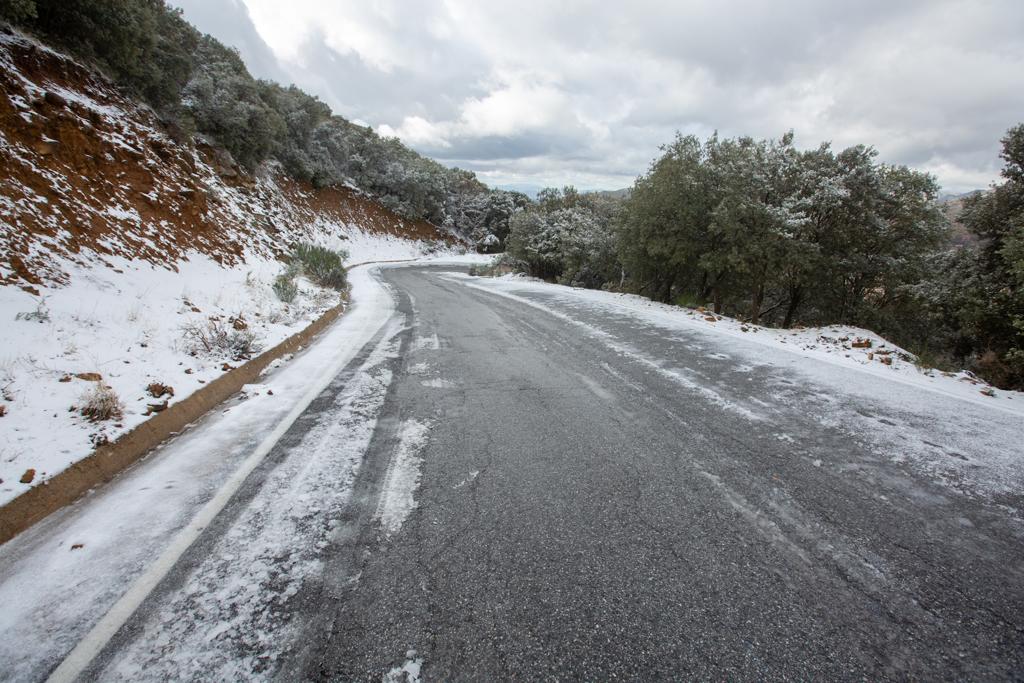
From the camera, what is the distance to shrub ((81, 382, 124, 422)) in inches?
135

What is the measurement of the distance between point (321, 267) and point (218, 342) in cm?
916

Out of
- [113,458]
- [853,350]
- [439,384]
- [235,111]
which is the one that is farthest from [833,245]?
[235,111]

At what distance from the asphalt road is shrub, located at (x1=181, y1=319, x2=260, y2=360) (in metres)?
2.21

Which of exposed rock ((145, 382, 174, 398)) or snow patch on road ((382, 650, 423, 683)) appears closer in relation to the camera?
snow patch on road ((382, 650, 423, 683))

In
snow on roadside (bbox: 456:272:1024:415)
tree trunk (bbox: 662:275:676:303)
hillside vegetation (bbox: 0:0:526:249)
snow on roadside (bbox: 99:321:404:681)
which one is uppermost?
hillside vegetation (bbox: 0:0:526:249)

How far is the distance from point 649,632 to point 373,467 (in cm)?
200

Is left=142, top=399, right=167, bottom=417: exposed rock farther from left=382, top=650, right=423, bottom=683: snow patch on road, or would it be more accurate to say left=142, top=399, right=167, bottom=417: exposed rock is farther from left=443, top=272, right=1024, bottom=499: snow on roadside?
left=443, top=272, right=1024, bottom=499: snow on roadside

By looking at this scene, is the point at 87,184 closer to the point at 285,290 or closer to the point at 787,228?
the point at 285,290

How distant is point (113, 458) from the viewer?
3.12 metres

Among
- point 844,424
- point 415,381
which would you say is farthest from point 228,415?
point 844,424

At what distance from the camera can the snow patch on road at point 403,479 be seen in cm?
251

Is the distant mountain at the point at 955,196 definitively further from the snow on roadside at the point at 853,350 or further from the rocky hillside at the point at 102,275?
the rocky hillside at the point at 102,275

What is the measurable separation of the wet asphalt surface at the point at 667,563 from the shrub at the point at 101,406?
6.78 ft

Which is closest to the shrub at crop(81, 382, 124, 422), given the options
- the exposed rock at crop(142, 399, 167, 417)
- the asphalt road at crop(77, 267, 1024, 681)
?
the exposed rock at crop(142, 399, 167, 417)
